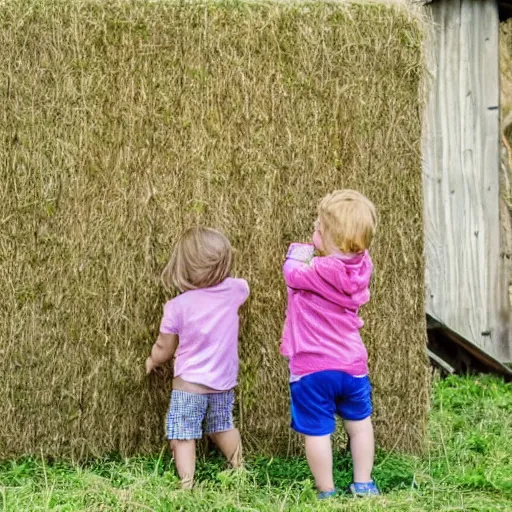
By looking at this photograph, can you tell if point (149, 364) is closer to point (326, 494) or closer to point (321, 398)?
point (321, 398)

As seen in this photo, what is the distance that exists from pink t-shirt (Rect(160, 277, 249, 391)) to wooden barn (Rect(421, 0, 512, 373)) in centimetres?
283

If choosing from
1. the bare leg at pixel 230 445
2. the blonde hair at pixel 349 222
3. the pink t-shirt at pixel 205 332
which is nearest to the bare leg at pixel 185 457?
the bare leg at pixel 230 445

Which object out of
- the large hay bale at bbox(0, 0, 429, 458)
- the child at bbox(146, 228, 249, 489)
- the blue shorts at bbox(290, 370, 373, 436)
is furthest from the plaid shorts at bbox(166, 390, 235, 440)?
the blue shorts at bbox(290, 370, 373, 436)

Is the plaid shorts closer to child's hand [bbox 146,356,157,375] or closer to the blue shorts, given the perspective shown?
child's hand [bbox 146,356,157,375]

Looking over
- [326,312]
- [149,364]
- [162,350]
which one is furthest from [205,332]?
[326,312]

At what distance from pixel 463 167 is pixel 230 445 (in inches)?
129

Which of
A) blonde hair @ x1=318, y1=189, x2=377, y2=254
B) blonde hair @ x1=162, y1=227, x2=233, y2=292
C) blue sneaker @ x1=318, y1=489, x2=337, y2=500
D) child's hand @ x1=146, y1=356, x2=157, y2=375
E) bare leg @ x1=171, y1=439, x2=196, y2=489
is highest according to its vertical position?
blonde hair @ x1=318, y1=189, x2=377, y2=254

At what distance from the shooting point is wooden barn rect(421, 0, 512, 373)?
22.6 feet

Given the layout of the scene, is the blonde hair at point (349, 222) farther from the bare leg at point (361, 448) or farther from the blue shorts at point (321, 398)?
the bare leg at point (361, 448)

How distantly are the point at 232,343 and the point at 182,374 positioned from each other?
27cm

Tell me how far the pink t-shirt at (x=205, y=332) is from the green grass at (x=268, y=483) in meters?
0.45

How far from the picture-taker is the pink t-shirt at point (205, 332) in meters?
4.36

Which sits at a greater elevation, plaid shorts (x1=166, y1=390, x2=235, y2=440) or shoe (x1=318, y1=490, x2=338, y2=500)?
plaid shorts (x1=166, y1=390, x2=235, y2=440)

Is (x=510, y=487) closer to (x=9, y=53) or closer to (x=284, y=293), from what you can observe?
(x=284, y=293)
